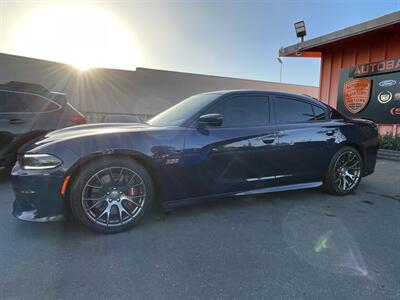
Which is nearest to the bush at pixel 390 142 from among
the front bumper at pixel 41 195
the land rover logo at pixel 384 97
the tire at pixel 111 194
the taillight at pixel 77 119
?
the land rover logo at pixel 384 97

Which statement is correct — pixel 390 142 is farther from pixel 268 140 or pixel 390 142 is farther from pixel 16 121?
pixel 16 121

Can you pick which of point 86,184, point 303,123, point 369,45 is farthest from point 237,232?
point 369,45

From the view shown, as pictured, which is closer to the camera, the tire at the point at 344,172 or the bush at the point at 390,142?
the tire at the point at 344,172

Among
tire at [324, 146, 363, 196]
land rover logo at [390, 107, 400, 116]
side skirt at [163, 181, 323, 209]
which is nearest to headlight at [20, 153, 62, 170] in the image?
side skirt at [163, 181, 323, 209]

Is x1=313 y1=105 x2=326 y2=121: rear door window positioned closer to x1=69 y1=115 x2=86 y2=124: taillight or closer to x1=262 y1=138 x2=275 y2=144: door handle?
x1=262 y1=138 x2=275 y2=144: door handle

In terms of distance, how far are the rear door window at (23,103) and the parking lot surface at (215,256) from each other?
6.09ft

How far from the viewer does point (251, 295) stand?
5.93 ft

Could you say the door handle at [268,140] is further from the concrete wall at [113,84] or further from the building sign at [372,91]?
the concrete wall at [113,84]

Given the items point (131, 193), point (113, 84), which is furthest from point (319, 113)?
point (113, 84)

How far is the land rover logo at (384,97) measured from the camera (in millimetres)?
7802

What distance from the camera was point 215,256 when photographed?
7.47ft

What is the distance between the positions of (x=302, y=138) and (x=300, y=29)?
24.3ft

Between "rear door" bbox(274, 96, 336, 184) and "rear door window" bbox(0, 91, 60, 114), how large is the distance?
12.7ft

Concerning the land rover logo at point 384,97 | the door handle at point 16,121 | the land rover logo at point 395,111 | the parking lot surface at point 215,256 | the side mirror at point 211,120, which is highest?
the land rover logo at point 384,97
